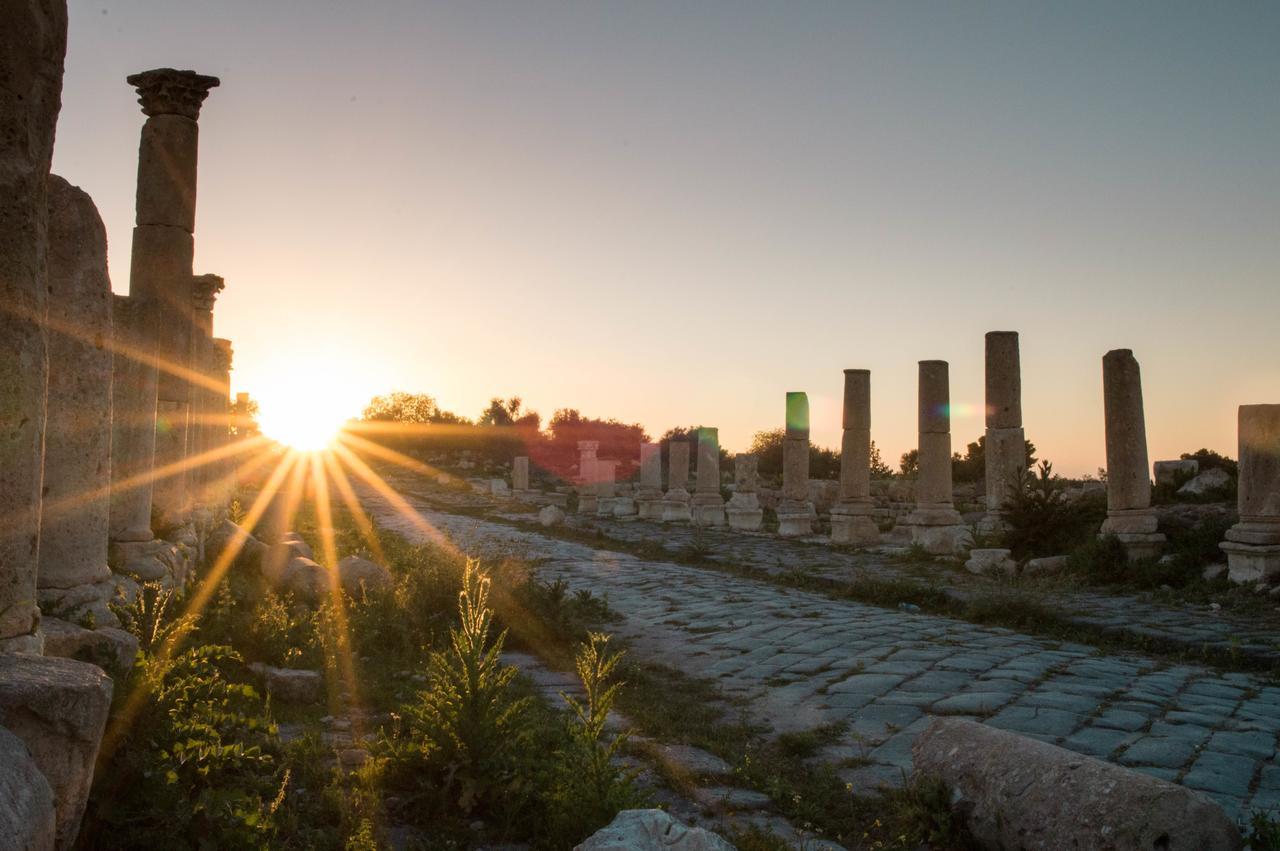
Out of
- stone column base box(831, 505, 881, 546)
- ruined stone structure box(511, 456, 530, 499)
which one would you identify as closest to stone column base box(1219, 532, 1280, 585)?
stone column base box(831, 505, 881, 546)

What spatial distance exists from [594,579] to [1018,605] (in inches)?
241

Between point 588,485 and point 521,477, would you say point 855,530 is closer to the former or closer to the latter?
point 588,485

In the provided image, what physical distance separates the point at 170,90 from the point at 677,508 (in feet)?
61.2

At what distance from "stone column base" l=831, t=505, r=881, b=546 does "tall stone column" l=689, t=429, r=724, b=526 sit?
242 inches

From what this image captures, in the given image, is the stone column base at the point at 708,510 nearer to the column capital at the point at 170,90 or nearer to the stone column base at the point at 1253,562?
the stone column base at the point at 1253,562

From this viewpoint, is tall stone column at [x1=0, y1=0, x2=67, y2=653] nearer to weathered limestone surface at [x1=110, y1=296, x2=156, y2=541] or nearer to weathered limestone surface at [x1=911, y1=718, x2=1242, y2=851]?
weathered limestone surface at [x1=911, y1=718, x2=1242, y2=851]

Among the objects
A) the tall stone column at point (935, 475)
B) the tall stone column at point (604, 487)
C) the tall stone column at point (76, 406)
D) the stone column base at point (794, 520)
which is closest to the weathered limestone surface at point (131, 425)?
the tall stone column at point (76, 406)

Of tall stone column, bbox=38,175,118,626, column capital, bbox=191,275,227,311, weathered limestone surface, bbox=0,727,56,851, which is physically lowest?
A: weathered limestone surface, bbox=0,727,56,851

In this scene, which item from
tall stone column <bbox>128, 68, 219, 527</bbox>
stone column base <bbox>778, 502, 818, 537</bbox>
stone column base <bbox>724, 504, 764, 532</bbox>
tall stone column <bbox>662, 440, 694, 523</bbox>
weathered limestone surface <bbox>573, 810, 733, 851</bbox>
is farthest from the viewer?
tall stone column <bbox>662, 440, 694, 523</bbox>

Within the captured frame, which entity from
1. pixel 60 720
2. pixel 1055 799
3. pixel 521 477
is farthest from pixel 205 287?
pixel 521 477

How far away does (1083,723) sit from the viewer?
589 centimetres

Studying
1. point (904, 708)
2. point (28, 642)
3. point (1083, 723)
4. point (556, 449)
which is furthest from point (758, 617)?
point (556, 449)

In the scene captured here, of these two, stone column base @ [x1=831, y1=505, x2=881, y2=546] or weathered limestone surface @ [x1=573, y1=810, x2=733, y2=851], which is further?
stone column base @ [x1=831, y1=505, x2=881, y2=546]

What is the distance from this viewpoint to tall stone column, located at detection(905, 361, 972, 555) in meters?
17.3
